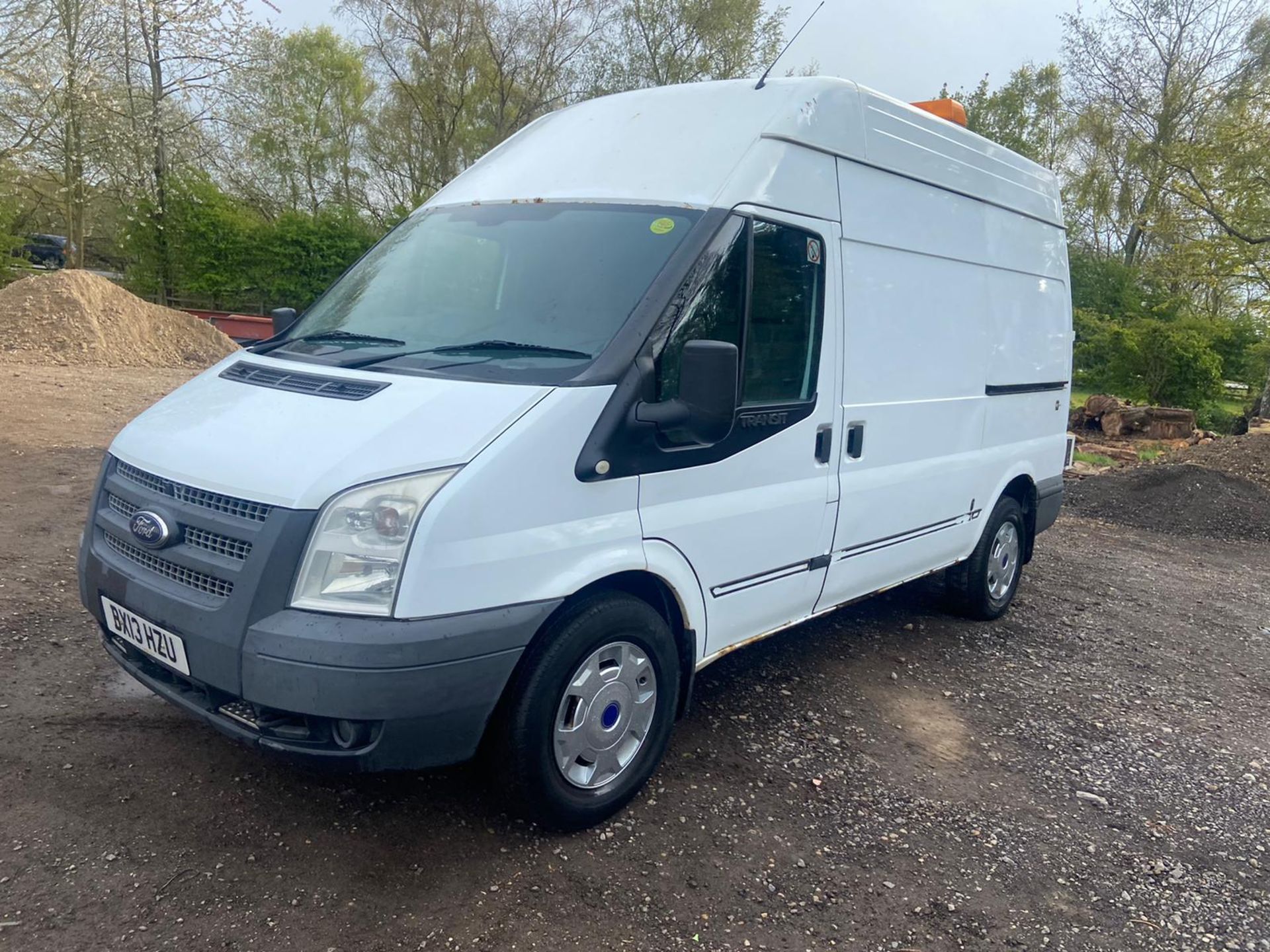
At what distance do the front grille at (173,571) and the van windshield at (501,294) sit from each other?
904 millimetres

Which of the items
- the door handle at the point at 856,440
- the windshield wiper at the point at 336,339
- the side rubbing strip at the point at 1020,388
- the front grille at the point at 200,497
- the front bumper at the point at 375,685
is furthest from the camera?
the side rubbing strip at the point at 1020,388

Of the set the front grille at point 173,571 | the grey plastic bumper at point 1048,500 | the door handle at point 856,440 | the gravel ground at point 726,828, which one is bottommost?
the gravel ground at point 726,828

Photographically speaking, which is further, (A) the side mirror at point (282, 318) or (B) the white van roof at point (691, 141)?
(A) the side mirror at point (282, 318)

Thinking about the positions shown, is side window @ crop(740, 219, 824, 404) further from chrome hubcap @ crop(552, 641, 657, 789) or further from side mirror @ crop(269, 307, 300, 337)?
side mirror @ crop(269, 307, 300, 337)

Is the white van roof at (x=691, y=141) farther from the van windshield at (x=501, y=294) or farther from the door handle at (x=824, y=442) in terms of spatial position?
the door handle at (x=824, y=442)

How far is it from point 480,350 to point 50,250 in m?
28.5

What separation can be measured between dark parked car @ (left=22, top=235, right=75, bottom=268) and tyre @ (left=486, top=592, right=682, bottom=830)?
27313 millimetres

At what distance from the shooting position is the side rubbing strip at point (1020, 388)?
214 inches

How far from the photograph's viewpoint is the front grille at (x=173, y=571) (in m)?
2.85

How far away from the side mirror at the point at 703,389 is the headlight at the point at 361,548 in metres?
0.83

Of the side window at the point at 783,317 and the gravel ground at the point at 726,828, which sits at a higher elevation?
the side window at the point at 783,317

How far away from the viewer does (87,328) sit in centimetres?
1611

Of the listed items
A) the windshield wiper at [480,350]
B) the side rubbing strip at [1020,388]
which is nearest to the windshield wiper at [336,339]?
the windshield wiper at [480,350]

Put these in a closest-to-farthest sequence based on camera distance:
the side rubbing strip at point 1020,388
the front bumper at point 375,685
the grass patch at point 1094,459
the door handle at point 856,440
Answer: the front bumper at point 375,685 < the door handle at point 856,440 < the side rubbing strip at point 1020,388 < the grass patch at point 1094,459
